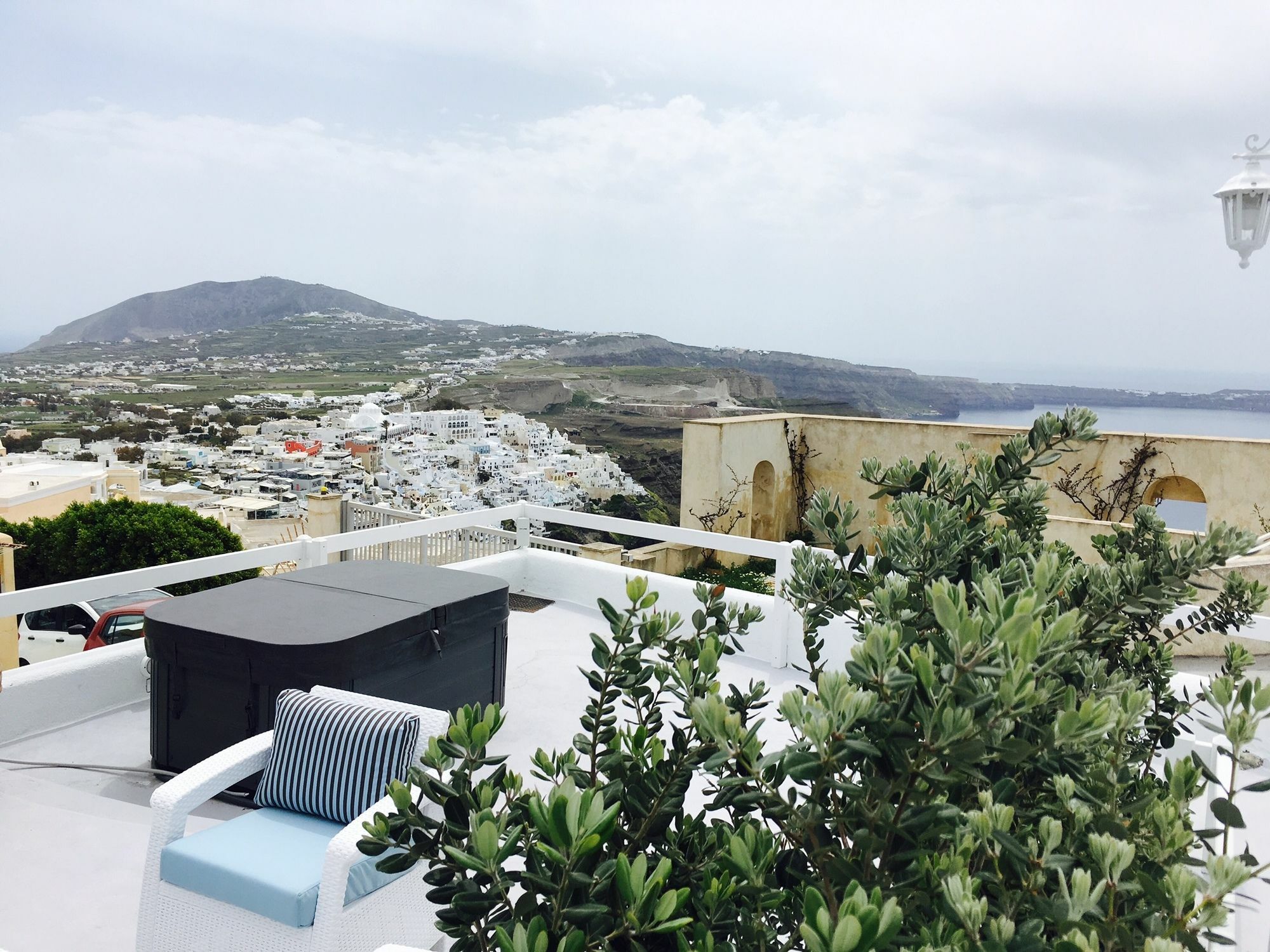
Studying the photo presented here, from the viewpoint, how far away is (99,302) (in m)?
23.5

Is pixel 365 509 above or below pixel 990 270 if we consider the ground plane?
below

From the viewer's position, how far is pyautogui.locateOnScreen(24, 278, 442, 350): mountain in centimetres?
2064

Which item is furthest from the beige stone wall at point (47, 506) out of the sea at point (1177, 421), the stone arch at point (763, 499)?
the sea at point (1177, 421)

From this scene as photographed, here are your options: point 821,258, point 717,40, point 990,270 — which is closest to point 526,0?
point 717,40

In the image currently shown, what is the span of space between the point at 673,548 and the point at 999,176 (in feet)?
61.1

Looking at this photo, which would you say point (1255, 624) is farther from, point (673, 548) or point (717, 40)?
point (717, 40)

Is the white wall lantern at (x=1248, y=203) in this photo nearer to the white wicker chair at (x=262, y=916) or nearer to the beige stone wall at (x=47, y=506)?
the white wicker chair at (x=262, y=916)

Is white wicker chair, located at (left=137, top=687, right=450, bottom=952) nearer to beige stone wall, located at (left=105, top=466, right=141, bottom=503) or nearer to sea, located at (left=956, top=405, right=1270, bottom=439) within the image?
sea, located at (left=956, top=405, right=1270, bottom=439)

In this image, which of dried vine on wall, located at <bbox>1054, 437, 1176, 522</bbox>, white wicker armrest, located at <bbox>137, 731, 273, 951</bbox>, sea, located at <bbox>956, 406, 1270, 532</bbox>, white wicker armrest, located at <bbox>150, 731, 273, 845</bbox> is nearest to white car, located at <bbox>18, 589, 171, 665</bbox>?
white wicker armrest, located at <bbox>150, 731, 273, 845</bbox>

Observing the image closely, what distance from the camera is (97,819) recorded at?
327cm

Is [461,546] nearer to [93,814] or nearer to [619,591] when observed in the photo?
[619,591]

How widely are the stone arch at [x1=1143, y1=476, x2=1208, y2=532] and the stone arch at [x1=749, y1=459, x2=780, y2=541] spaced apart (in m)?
3.47

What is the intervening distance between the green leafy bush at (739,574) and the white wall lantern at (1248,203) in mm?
5039

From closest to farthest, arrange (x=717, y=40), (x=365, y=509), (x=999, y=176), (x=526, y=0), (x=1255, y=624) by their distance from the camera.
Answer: (x=1255, y=624), (x=365, y=509), (x=526, y=0), (x=717, y=40), (x=999, y=176)
